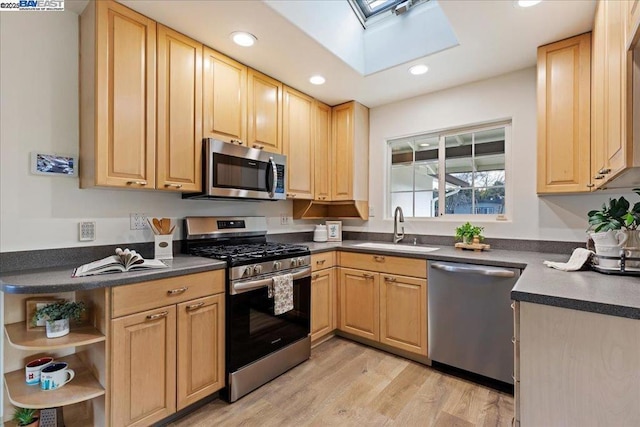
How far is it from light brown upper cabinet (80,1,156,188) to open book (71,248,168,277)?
1.45 feet

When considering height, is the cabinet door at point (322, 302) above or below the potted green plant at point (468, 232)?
below

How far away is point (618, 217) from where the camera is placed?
5.19 feet

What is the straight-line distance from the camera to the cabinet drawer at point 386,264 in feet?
8.24

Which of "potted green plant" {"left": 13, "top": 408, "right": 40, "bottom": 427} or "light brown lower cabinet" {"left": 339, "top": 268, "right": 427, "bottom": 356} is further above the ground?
"light brown lower cabinet" {"left": 339, "top": 268, "right": 427, "bottom": 356}

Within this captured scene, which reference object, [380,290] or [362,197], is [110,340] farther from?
[362,197]

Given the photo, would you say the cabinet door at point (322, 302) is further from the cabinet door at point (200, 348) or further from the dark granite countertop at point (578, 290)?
the dark granite countertop at point (578, 290)

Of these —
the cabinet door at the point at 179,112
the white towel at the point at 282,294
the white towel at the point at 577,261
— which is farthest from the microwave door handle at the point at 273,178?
the white towel at the point at 577,261

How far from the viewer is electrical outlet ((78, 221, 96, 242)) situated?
1929mm

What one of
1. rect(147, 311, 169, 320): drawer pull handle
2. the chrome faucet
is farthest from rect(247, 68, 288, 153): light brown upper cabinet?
rect(147, 311, 169, 320): drawer pull handle

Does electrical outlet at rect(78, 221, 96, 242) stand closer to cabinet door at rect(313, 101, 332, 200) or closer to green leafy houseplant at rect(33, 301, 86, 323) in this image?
green leafy houseplant at rect(33, 301, 86, 323)

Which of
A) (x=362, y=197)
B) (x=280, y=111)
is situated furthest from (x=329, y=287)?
(x=280, y=111)

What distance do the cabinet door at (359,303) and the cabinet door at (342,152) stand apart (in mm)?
887

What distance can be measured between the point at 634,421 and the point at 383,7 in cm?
298

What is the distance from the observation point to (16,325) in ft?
5.49
